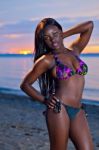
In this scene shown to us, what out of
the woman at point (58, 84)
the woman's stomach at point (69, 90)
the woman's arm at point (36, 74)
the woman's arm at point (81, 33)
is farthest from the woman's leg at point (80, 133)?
the woman's arm at point (81, 33)

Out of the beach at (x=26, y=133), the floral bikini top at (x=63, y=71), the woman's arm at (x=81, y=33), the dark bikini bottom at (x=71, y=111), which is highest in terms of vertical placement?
the woman's arm at (x=81, y=33)

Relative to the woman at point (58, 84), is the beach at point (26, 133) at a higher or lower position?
lower

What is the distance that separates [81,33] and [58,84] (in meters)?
0.79

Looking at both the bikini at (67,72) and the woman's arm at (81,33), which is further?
the woman's arm at (81,33)

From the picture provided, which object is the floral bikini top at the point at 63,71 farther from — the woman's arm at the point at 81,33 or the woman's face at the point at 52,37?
the woman's arm at the point at 81,33

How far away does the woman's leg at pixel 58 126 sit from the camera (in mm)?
4062

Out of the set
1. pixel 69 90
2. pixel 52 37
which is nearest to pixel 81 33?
pixel 52 37

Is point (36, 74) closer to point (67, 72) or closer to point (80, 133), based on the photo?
point (67, 72)

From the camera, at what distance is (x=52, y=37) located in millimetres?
4090

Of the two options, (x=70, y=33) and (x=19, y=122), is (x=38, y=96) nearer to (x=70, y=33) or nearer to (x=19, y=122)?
(x=70, y=33)

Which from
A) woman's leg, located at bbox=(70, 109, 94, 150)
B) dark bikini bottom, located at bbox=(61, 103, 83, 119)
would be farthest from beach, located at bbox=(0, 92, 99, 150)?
dark bikini bottom, located at bbox=(61, 103, 83, 119)

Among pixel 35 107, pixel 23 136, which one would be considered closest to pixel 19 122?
pixel 23 136

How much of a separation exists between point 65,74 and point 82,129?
2.15ft

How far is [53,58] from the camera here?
406 cm
